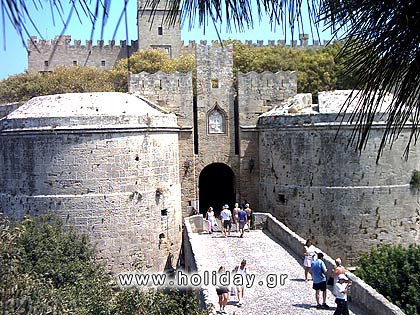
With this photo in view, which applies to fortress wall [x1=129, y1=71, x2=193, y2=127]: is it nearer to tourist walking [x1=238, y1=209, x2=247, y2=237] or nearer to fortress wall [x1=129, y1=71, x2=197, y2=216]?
fortress wall [x1=129, y1=71, x2=197, y2=216]

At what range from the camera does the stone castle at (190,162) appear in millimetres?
15703

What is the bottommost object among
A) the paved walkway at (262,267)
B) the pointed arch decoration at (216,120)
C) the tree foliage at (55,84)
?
the paved walkway at (262,267)

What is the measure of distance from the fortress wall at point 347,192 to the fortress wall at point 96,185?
5.12m

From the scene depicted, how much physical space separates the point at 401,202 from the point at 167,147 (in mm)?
8414

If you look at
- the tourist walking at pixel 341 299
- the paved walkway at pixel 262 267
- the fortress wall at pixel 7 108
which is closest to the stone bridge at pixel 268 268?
the paved walkway at pixel 262 267

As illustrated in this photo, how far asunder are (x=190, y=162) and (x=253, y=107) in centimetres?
340

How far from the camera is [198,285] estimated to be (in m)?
10.8

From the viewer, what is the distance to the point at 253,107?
20109 mm

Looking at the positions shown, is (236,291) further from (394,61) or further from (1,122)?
(1,122)

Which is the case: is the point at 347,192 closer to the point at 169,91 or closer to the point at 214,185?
the point at 169,91

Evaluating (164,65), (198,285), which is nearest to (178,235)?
(198,285)

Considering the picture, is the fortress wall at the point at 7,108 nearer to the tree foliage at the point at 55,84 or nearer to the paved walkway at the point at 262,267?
the paved walkway at the point at 262,267

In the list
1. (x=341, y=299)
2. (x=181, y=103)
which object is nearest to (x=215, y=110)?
(x=181, y=103)

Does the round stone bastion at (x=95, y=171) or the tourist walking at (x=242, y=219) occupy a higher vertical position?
the round stone bastion at (x=95, y=171)
